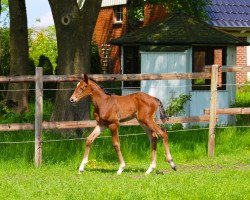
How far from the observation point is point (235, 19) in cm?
3181

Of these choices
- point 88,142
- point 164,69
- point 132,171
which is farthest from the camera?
point 164,69

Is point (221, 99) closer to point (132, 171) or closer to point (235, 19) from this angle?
point (132, 171)

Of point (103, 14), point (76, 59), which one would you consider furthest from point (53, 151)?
point (103, 14)

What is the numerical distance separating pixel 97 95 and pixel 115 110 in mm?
424

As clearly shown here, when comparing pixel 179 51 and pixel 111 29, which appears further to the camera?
pixel 111 29

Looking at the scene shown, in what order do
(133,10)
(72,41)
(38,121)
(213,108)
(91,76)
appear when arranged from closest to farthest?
1. (38,121)
2. (91,76)
3. (213,108)
4. (72,41)
5. (133,10)

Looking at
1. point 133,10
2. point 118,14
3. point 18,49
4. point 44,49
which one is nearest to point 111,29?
point 118,14

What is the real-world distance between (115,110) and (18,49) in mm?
12253

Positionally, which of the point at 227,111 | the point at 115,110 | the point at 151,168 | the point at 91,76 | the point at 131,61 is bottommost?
the point at 151,168

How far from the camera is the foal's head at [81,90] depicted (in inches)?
468

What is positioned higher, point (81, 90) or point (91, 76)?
point (91, 76)

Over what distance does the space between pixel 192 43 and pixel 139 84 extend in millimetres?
2328

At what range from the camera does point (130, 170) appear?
12508mm

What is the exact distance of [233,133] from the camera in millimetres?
15875
